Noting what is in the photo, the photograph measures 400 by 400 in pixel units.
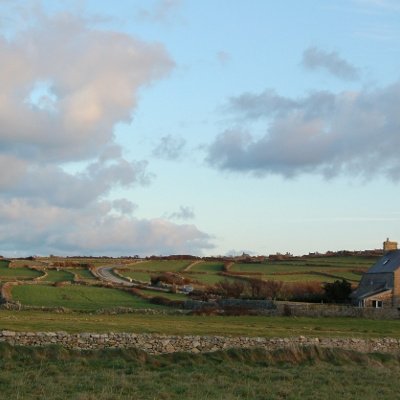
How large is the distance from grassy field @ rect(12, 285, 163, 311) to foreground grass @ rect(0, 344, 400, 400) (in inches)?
1184

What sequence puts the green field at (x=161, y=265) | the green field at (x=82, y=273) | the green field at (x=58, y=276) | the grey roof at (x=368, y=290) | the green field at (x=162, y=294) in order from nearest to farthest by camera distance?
the grey roof at (x=368, y=290) → the green field at (x=162, y=294) → the green field at (x=58, y=276) → the green field at (x=82, y=273) → the green field at (x=161, y=265)

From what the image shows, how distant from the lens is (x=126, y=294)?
2707 inches

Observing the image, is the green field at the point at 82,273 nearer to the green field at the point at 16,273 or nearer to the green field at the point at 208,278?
the green field at the point at 16,273

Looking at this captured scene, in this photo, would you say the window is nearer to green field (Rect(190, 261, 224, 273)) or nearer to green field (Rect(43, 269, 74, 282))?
green field (Rect(43, 269, 74, 282))

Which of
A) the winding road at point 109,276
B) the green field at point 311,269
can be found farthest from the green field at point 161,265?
the green field at point 311,269

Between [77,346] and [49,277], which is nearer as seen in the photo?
[77,346]

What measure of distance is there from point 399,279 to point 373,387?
156 feet

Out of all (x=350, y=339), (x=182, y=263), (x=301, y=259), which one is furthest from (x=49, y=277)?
(x=350, y=339)

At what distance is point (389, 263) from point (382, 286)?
278 cm

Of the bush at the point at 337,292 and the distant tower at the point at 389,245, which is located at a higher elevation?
A: the distant tower at the point at 389,245

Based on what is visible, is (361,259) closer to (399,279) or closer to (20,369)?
(399,279)

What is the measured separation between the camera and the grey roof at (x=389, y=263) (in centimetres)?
6669

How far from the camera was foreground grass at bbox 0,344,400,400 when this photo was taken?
17.6m

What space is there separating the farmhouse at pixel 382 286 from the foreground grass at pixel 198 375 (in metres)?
38.9
